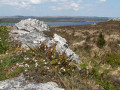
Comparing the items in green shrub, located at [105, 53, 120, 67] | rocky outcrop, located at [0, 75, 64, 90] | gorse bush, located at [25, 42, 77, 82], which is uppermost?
gorse bush, located at [25, 42, 77, 82]

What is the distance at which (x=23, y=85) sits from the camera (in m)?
4.22

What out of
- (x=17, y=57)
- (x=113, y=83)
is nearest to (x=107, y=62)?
(x=113, y=83)

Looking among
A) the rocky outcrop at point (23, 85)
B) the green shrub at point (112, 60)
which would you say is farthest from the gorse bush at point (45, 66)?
the green shrub at point (112, 60)

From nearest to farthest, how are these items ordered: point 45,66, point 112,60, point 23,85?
point 23,85 < point 45,66 < point 112,60

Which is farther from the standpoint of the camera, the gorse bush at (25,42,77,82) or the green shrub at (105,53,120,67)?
the green shrub at (105,53,120,67)

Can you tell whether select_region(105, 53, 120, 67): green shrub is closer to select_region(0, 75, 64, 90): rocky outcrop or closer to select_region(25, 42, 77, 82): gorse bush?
select_region(25, 42, 77, 82): gorse bush

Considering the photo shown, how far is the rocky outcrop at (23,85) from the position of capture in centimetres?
408

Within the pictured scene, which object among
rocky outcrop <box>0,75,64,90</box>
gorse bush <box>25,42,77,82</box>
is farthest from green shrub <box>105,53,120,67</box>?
rocky outcrop <box>0,75,64,90</box>

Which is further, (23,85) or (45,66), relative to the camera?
(45,66)

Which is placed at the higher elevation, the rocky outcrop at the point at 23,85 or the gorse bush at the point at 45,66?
the gorse bush at the point at 45,66

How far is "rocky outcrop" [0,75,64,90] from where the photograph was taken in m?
4.08

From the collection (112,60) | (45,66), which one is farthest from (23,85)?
(112,60)

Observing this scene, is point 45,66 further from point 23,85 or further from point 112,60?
point 112,60

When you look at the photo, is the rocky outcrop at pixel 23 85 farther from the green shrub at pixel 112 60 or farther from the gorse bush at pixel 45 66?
the green shrub at pixel 112 60
